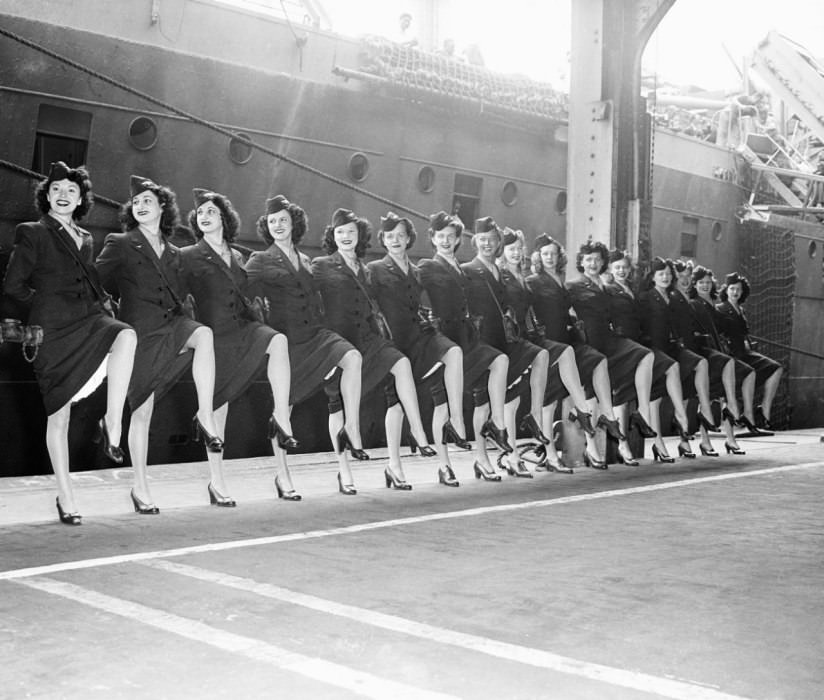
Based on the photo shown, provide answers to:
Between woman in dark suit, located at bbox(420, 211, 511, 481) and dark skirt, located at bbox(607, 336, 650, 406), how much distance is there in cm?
144

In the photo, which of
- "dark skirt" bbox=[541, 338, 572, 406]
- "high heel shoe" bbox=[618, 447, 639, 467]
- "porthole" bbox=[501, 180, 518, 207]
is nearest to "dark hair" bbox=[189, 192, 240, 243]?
"dark skirt" bbox=[541, 338, 572, 406]

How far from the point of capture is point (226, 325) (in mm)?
5789

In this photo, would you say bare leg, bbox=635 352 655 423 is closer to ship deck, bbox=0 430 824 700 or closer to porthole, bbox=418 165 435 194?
ship deck, bbox=0 430 824 700

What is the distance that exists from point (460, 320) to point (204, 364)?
1.96 meters

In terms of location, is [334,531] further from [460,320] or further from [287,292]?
[460,320]

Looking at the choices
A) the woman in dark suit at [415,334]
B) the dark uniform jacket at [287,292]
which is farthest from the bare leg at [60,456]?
the woman in dark suit at [415,334]

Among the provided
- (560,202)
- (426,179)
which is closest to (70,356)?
(426,179)

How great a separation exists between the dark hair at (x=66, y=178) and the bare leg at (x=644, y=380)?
4.34m

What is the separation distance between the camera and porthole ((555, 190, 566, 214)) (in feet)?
41.1

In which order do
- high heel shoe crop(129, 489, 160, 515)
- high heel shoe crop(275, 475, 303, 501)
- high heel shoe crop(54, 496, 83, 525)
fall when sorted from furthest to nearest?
high heel shoe crop(275, 475, 303, 501), high heel shoe crop(129, 489, 160, 515), high heel shoe crop(54, 496, 83, 525)

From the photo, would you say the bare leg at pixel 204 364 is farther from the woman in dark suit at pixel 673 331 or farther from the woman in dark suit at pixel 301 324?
the woman in dark suit at pixel 673 331

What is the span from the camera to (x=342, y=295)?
20.6 feet

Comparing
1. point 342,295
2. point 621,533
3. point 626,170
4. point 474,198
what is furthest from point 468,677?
point 474,198

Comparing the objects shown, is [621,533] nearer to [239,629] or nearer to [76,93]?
[239,629]
